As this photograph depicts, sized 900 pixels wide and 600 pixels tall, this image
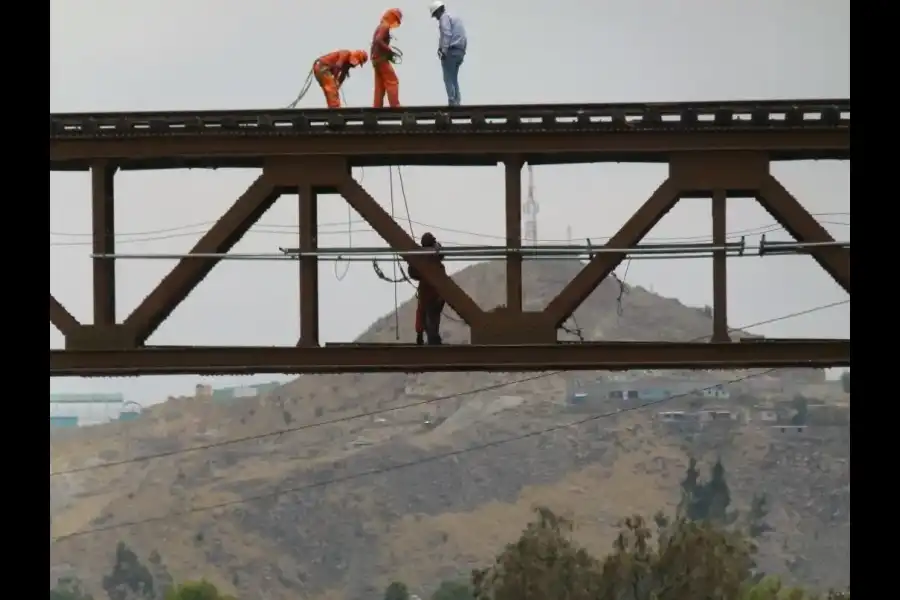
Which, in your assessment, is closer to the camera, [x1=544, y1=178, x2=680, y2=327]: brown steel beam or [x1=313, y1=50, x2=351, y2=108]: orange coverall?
[x1=544, y1=178, x2=680, y2=327]: brown steel beam

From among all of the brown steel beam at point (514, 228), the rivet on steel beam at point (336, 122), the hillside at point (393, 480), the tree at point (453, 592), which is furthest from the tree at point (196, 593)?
the rivet on steel beam at point (336, 122)

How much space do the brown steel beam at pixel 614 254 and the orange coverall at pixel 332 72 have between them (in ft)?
10.1

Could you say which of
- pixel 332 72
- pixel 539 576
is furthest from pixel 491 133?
pixel 539 576

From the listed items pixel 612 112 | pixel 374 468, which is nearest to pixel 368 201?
pixel 612 112

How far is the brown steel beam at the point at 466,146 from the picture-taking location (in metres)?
9.54

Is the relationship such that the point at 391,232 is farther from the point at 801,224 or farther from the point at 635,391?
the point at 635,391

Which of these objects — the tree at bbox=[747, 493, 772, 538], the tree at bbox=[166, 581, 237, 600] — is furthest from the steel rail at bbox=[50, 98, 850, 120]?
the tree at bbox=[747, 493, 772, 538]

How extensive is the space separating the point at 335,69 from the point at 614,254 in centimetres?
348

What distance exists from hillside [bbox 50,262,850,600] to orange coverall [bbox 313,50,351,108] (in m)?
86.9

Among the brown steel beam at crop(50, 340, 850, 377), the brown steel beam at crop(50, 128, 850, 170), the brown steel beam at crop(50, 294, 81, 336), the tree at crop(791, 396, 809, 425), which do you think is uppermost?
the brown steel beam at crop(50, 128, 850, 170)

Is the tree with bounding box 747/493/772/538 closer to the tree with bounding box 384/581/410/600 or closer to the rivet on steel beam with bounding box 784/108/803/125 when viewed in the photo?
the tree with bounding box 384/581/410/600

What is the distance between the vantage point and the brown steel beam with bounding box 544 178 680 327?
950 centimetres

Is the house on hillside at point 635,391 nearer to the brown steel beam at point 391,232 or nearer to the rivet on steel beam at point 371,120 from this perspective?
the brown steel beam at point 391,232
